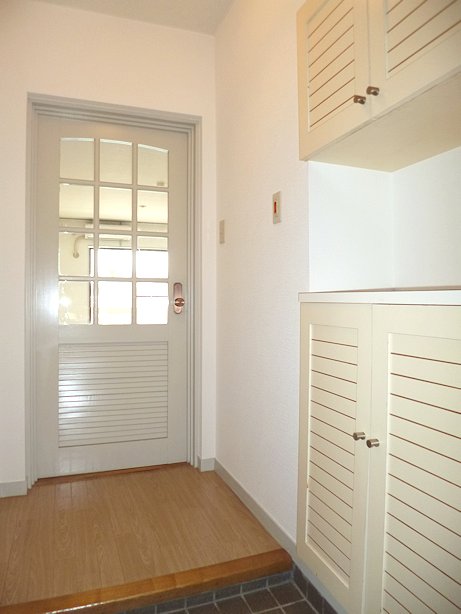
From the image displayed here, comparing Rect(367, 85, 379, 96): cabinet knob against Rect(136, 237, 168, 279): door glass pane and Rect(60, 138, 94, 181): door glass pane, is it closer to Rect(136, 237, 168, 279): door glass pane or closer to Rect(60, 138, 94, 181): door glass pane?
Rect(136, 237, 168, 279): door glass pane

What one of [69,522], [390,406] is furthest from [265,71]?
[69,522]

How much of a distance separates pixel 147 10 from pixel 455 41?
1997 millimetres

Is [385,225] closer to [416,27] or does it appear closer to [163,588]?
[416,27]

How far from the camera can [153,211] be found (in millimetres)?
2562

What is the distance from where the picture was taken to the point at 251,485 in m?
2.01

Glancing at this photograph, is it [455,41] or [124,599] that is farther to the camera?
[124,599]

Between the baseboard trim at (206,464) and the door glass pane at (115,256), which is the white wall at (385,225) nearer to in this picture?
the door glass pane at (115,256)

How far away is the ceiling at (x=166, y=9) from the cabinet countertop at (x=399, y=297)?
6.02 feet

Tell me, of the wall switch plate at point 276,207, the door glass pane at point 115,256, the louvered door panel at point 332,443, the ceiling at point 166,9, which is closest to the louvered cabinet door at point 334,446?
the louvered door panel at point 332,443

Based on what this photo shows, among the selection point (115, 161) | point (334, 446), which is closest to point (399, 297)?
point (334, 446)

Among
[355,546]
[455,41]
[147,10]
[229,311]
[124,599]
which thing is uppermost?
[147,10]

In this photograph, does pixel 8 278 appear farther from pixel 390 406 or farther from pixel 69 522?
pixel 390 406

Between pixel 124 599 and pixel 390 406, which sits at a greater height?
pixel 390 406

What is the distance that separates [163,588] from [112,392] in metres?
1.20
